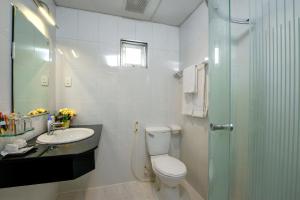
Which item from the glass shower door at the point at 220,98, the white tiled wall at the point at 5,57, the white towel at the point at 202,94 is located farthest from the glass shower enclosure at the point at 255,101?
the white tiled wall at the point at 5,57

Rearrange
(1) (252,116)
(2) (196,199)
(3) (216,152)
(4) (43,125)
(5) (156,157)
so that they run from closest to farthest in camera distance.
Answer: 1. (1) (252,116)
2. (3) (216,152)
3. (4) (43,125)
4. (2) (196,199)
5. (5) (156,157)

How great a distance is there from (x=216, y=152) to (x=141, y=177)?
1457 mm

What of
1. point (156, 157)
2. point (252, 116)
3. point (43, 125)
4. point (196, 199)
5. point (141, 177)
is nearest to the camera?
point (252, 116)

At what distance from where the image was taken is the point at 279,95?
0.68 meters

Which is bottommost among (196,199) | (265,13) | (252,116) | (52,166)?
(196,199)

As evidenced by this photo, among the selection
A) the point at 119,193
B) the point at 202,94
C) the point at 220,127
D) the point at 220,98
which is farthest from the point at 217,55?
the point at 119,193

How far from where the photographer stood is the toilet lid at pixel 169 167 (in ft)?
4.85

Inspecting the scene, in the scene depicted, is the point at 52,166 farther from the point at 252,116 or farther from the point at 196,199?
the point at 196,199

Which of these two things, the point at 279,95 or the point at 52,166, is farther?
the point at 52,166

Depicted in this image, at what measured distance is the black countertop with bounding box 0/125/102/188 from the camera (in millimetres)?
814

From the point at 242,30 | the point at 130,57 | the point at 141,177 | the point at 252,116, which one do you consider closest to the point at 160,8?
the point at 130,57

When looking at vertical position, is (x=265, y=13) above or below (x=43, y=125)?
above

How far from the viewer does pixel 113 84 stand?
1977 mm

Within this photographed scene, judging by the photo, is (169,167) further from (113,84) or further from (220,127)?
(113,84)
